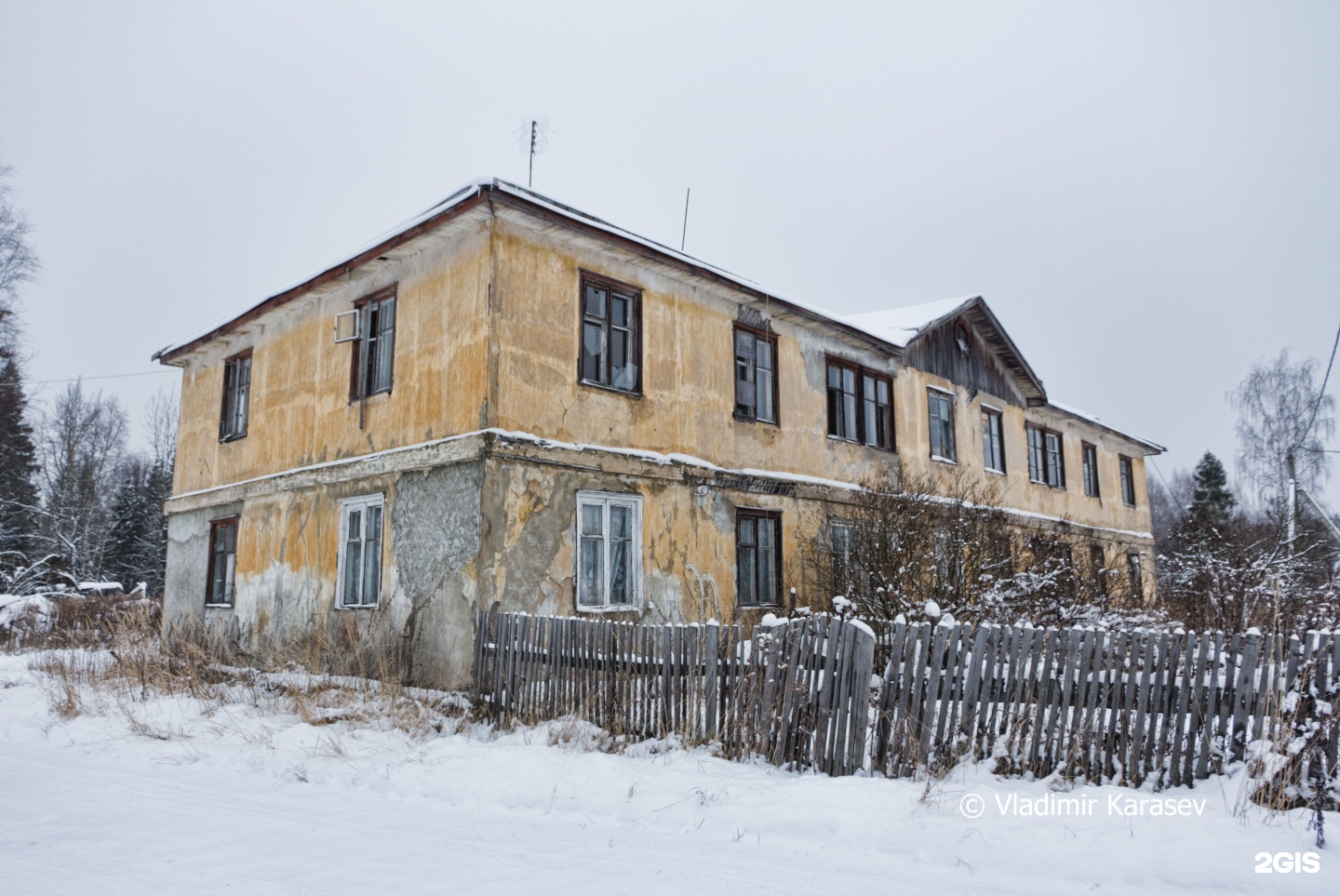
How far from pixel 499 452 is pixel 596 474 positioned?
5.02 feet

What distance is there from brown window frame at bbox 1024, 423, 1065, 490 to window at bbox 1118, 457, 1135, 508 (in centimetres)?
469

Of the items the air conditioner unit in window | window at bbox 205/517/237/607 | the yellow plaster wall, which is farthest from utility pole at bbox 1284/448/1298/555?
window at bbox 205/517/237/607

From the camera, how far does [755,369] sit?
535 inches

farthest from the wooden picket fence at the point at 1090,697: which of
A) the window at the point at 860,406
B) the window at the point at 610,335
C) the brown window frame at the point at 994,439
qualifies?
the brown window frame at the point at 994,439

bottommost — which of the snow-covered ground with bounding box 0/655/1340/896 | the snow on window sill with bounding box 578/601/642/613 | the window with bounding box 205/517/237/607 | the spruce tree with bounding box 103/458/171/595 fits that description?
the snow-covered ground with bounding box 0/655/1340/896

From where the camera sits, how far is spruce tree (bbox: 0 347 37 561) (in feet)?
95.8

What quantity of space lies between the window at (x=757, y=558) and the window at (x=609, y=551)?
2006 mm

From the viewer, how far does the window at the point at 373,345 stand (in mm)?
11695

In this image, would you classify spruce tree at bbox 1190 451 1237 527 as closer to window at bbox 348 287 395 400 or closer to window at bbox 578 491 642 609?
window at bbox 578 491 642 609

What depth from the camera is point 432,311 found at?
429 inches

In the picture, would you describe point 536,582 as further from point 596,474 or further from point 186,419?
point 186,419

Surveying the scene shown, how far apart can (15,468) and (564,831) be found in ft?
114

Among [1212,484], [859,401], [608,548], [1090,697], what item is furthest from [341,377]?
[1212,484]

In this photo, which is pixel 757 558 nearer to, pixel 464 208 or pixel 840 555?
pixel 840 555
